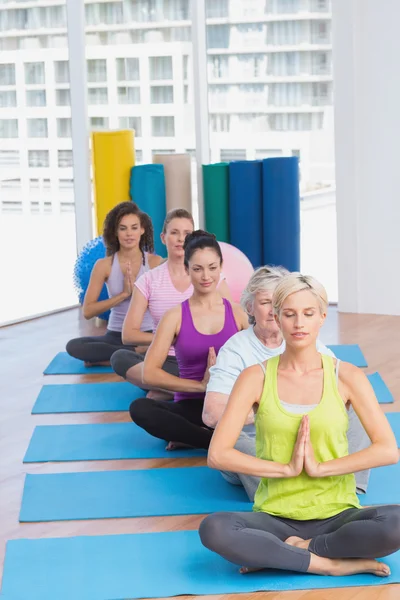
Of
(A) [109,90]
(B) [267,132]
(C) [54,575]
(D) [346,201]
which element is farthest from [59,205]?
(C) [54,575]

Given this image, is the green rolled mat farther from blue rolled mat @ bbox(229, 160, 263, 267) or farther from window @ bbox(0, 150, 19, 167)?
window @ bbox(0, 150, 19, 167)

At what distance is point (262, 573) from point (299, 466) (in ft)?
1.28

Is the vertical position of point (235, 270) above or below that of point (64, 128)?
below

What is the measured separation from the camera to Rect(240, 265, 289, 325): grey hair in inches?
125

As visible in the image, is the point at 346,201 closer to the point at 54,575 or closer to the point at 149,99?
the point at 149,99

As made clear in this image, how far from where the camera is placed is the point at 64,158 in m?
6.61

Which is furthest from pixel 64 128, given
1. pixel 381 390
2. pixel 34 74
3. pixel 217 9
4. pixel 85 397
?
pixel 381 390

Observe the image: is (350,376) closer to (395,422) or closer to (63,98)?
(395,422)

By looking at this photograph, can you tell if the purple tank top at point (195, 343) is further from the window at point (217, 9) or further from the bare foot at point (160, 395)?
the window at point (217, 9)

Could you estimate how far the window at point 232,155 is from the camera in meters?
6.73

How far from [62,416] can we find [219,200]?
2.55 meters

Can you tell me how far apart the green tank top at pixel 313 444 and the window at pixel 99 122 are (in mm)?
4382

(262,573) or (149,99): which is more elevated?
(149,99)

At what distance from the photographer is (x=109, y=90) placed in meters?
6.65
